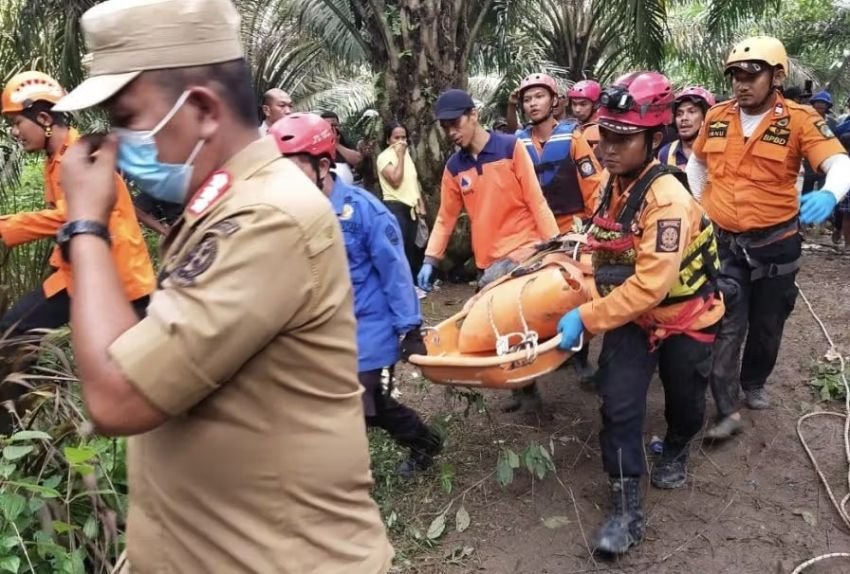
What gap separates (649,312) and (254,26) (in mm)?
11390

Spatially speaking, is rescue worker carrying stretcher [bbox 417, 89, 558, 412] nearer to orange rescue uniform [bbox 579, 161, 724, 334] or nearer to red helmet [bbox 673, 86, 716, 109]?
orange rescue uniform [bbox 579, 161, 724, 334]

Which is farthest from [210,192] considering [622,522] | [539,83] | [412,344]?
[539,83]

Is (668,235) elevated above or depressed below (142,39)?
below

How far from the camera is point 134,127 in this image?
4.44ft

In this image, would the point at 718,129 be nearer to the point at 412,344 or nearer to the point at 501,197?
the point at 501,197

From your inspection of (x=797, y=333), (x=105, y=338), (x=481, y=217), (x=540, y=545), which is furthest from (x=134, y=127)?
(x=797, y=333)

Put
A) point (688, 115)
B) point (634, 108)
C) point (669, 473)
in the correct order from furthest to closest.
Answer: point (688, 115)
point (669, 473)
point (634, 108)

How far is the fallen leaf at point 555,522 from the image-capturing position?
3852 mm

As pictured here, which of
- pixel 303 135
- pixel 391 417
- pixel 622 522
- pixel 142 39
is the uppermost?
pixel 142 39

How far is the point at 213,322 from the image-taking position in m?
1.17

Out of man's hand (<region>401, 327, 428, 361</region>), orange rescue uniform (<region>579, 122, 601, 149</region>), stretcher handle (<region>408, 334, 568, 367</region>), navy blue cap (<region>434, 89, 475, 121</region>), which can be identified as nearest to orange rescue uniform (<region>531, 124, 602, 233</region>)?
orange rescue uniform (<region>579, 122, 601, 149</region>)

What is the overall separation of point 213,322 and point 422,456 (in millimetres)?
3243

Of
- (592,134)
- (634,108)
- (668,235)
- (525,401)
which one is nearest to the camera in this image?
(668,235)

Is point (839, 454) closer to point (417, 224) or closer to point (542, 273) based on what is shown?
point (542, 273)
